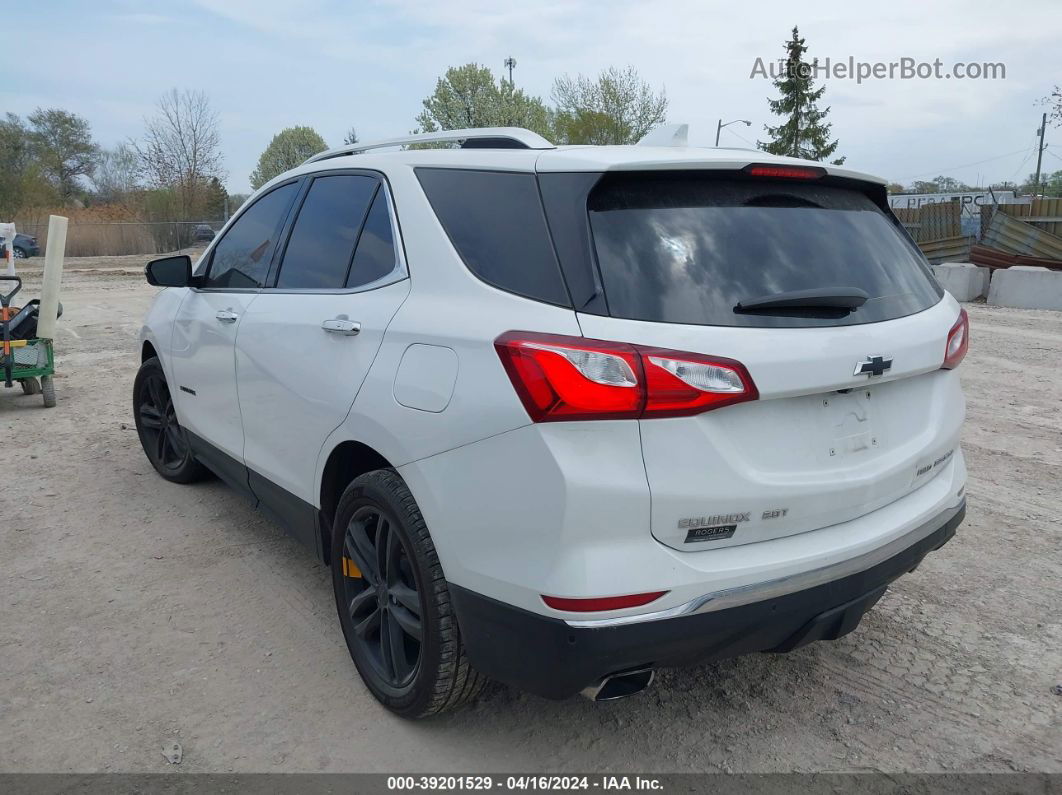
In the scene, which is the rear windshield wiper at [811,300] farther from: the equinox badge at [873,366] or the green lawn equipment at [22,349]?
the green lawn equipment at [22,349]

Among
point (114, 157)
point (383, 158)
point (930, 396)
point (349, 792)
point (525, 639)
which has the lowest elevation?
point (349, 792)

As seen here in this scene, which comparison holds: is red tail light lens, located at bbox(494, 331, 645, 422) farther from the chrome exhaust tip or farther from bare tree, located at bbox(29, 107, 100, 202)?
bare tree, located at bbox(29, 107, 100, 202)

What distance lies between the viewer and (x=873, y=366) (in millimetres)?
2369

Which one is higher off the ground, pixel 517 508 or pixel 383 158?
pixel 383 158

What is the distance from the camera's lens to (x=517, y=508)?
2.13 m

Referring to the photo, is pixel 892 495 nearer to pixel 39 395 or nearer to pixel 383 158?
pixel 383 158

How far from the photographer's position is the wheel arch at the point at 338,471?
9.37 feet

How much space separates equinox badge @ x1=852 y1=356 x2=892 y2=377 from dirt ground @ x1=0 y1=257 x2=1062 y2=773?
1.19 meters

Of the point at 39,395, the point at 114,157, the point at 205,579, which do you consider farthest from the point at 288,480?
the point at 114,157

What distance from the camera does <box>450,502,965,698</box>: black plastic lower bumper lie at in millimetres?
2096

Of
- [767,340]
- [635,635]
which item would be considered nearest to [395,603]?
[635,635]

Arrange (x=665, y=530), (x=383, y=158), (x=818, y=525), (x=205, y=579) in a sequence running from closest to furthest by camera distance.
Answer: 1. (x=665, y=530)
2. (x=818, y=525)
3. (x=383, y=158)
4. (x=205, y=579)

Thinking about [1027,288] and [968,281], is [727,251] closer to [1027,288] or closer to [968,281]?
[1027,288]

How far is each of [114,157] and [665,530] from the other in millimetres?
59780
